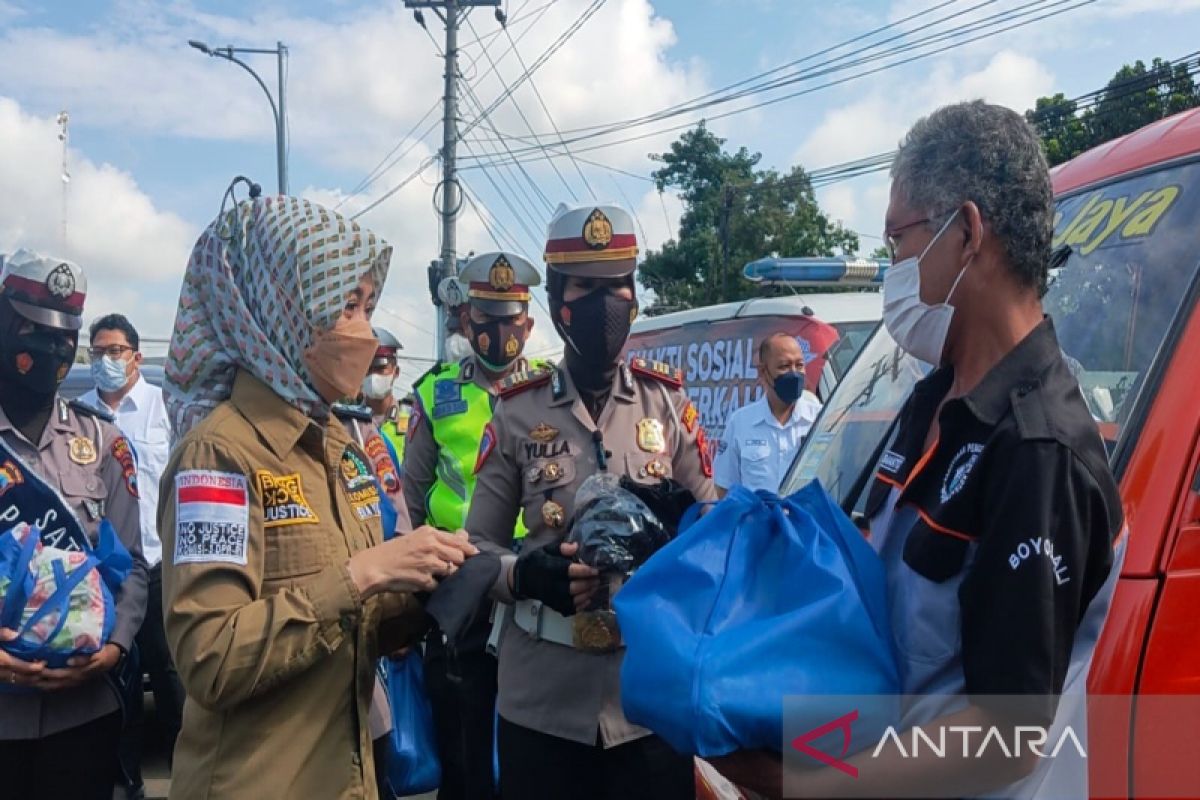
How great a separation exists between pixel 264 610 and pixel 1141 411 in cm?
172

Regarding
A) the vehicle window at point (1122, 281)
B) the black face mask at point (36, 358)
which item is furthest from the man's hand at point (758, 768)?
the black face mask at point (36, 358)

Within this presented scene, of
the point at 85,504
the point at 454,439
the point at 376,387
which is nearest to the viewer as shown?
the point at 85,504

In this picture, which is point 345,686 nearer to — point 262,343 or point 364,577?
point 364,577

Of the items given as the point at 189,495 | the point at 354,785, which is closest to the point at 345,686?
the point at 354,785

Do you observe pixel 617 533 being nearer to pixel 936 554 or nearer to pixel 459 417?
pixel 936 554

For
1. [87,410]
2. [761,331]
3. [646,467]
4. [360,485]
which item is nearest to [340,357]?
[360,485]

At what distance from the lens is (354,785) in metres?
2.00

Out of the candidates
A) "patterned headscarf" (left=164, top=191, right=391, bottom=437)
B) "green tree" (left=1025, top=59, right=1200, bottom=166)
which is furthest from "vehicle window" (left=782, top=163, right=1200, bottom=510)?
"green tree" (left=1025, top=59, right=1200, bottom=166)

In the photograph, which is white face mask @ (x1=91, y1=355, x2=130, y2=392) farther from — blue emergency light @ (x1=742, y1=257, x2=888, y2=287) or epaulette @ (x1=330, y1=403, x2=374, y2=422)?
blue emergency light @ (x1=742, y1=257, x2=888, y2=287)

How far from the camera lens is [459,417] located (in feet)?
13.6

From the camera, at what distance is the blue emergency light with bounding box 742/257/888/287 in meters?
10.3

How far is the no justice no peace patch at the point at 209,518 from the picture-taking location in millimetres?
1796

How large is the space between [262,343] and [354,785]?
3.10 ft

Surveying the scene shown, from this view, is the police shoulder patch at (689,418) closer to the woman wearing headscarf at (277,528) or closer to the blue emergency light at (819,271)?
the woman wearing headscarf at (277,528)
